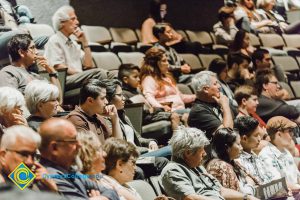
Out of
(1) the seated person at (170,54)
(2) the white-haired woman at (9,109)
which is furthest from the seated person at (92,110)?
(1) the seated person at (170,54)

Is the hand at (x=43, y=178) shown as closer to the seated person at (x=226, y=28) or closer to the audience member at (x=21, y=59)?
the audience member at (x=21, y=59)

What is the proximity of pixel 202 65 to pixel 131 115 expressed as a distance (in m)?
2.05

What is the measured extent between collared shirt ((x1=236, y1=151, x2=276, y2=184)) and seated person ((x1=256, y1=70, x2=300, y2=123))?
3.39ft

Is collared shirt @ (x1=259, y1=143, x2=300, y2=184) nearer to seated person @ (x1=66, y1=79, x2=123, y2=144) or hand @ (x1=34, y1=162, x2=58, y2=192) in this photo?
seated person @ (x1=66, y1=79, x2=123, y2=144)

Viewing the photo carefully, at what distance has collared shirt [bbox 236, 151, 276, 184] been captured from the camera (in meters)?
2.90

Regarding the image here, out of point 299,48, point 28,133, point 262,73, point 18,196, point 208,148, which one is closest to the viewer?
point 18,196

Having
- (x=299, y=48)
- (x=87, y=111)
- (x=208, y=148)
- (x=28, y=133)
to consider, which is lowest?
(x=299, y=48)

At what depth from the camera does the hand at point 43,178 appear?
1.37 metres

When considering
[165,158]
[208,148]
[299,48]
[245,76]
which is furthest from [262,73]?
[299,48]

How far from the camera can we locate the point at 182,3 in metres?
6.54

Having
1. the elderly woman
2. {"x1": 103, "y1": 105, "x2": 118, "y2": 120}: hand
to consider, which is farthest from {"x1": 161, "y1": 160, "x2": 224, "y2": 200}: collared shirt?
the elderly woman

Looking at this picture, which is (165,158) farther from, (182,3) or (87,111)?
(182,3)

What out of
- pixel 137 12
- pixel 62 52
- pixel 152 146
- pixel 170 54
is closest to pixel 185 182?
pixel 152 146

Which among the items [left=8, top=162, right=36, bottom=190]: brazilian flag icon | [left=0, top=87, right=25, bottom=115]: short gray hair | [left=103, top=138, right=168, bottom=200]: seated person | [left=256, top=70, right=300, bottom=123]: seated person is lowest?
[left=256, top=70, right=300, bottom=123]: seated person
